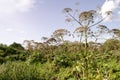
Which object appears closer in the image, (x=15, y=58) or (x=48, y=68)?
(x=48, y=68)

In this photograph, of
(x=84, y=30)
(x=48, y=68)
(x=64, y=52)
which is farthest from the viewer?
(x=64, y=52)

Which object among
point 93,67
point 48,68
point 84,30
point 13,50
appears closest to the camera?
point 93,67

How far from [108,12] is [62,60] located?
321 centimetres

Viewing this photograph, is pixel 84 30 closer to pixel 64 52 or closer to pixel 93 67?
pixel 93 67

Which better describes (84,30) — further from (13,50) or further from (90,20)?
(13,50)

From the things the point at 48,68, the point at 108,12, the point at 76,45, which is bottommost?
the point at 48,68

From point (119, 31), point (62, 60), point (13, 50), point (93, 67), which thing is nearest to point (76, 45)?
point (62, 60)

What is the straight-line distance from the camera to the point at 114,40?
15.4m

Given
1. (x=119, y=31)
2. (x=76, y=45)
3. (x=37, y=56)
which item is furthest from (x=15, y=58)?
(x=119, y=31)

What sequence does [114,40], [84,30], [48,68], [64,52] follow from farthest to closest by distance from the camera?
1. [64,52]
2. [114,40]
3. [48,68]
4. [84,30]

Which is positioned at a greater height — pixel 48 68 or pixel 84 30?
pixel 84 30

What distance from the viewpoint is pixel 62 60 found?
47.0 feet

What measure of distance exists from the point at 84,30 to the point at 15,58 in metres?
5.78

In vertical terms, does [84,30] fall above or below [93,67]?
above
